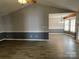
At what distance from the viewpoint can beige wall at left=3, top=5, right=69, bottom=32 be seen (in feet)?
27.2

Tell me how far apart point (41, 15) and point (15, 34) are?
8.20ft

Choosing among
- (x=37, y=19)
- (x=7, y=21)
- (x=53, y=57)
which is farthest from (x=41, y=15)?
(x=53, y=57)

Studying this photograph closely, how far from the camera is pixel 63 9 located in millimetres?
8234

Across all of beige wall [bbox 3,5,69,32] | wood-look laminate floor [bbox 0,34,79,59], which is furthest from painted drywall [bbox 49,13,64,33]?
wood-look laminate floor [bbox 0,34,79,59]

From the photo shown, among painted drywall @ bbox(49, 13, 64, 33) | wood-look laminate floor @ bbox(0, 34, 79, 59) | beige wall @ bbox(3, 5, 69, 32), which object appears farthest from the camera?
painted drywall @ bbox(49, 13, 64, 33)

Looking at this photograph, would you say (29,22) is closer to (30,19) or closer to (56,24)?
(30,19)

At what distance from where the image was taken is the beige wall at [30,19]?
8.30m

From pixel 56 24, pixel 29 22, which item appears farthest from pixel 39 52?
pixel 56 24

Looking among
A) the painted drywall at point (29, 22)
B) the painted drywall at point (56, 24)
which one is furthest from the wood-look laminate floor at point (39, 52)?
the painted drywall at point (56, 24)

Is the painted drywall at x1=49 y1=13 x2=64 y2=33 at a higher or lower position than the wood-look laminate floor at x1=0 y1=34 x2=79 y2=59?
higher

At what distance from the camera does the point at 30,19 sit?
841 cm

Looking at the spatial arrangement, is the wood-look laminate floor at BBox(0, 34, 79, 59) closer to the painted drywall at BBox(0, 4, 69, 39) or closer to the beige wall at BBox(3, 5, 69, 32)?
the painted drywall at BBox(0, 4, 69, 39)

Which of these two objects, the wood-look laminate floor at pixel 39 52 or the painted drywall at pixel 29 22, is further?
the painted drywall at pixel 29 22

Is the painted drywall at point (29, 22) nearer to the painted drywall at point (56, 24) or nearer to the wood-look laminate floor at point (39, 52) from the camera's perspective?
the wood-look laminate floor at point (39, 52)
